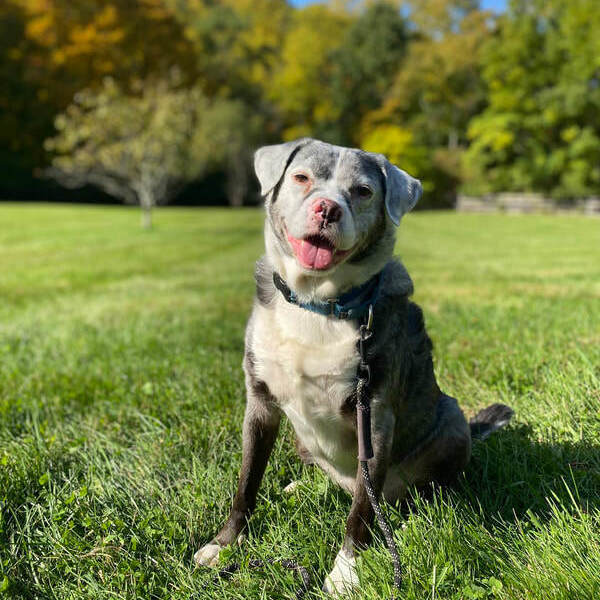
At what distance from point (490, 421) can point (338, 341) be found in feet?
3.72

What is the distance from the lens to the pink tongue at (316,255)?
2.20m

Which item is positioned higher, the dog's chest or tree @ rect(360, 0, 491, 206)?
tree @ rect(360, 0, 491, 206)

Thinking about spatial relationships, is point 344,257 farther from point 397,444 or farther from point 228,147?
point 228,147

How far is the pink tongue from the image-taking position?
86.6 inches

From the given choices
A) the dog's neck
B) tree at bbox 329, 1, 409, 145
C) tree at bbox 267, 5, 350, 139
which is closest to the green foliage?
tree at bbox 329, 1, 409, 145

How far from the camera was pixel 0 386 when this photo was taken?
407 cm

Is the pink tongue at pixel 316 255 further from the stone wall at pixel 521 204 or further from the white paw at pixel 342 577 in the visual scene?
the stone wall at pixel 521 204

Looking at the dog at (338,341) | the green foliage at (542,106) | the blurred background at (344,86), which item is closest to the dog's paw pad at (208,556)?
the dog at (338,341)

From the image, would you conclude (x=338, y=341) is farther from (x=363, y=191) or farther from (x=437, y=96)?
(x=437, y=96)

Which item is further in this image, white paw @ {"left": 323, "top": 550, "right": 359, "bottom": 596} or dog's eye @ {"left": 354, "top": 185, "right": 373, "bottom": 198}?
dog's eye @ {"left": 354, "top": 185, "right": 373, "bottom": 198}

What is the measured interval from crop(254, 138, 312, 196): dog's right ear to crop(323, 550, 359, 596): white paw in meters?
1.46

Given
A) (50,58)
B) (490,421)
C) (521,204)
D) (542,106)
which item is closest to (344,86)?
(542,106)

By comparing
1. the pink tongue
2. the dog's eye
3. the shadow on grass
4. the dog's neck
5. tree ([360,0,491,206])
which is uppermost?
tree ([360,0,491,206])

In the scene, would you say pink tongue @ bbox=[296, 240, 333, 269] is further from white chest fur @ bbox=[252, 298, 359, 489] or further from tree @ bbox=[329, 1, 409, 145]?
tree @ bbox=[329, 1, 409, 145]
